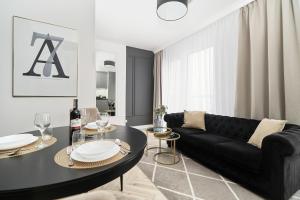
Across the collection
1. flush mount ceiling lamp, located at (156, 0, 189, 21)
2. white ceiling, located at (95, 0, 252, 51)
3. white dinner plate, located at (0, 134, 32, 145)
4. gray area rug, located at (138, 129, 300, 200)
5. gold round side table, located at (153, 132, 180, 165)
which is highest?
white ceiling, located at (95, 0, 252, 51)

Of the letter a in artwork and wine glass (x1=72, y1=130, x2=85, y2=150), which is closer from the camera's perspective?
wine glass (x1=72, y1=130, x2=85, y2=150)

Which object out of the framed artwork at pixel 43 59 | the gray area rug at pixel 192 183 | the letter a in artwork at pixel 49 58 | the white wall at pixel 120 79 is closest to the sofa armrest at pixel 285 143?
the gray area rug at pixel 192 183

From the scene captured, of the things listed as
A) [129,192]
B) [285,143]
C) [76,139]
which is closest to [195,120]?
[285,143]

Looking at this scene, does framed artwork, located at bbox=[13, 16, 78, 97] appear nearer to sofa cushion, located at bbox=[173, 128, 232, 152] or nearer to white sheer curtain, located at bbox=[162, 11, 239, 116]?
sofa cushion, located at bbox=[173, 128, 232, 152]

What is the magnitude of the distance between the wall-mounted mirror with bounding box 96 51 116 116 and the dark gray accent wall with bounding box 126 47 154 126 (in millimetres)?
590

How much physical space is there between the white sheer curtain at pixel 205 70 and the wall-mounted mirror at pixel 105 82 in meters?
1.78

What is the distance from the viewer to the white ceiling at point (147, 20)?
281 cm

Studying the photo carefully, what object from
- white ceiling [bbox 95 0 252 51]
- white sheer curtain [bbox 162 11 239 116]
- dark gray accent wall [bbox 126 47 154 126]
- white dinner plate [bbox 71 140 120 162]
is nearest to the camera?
white dinner plate [bbox 71 140 120 162]

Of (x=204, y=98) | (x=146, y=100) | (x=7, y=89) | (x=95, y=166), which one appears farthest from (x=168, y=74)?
(x=95, y=166)

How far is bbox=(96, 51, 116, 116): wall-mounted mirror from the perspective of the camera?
4.43m

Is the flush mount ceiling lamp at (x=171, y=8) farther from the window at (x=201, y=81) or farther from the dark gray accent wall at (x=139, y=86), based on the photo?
the dark gray accent wall at (x=139, y=86)

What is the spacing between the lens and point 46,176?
62 cm

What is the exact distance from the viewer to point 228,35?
10.3 ft

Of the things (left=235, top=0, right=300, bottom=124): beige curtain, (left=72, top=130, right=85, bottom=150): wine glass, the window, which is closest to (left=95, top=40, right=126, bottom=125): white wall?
the window
